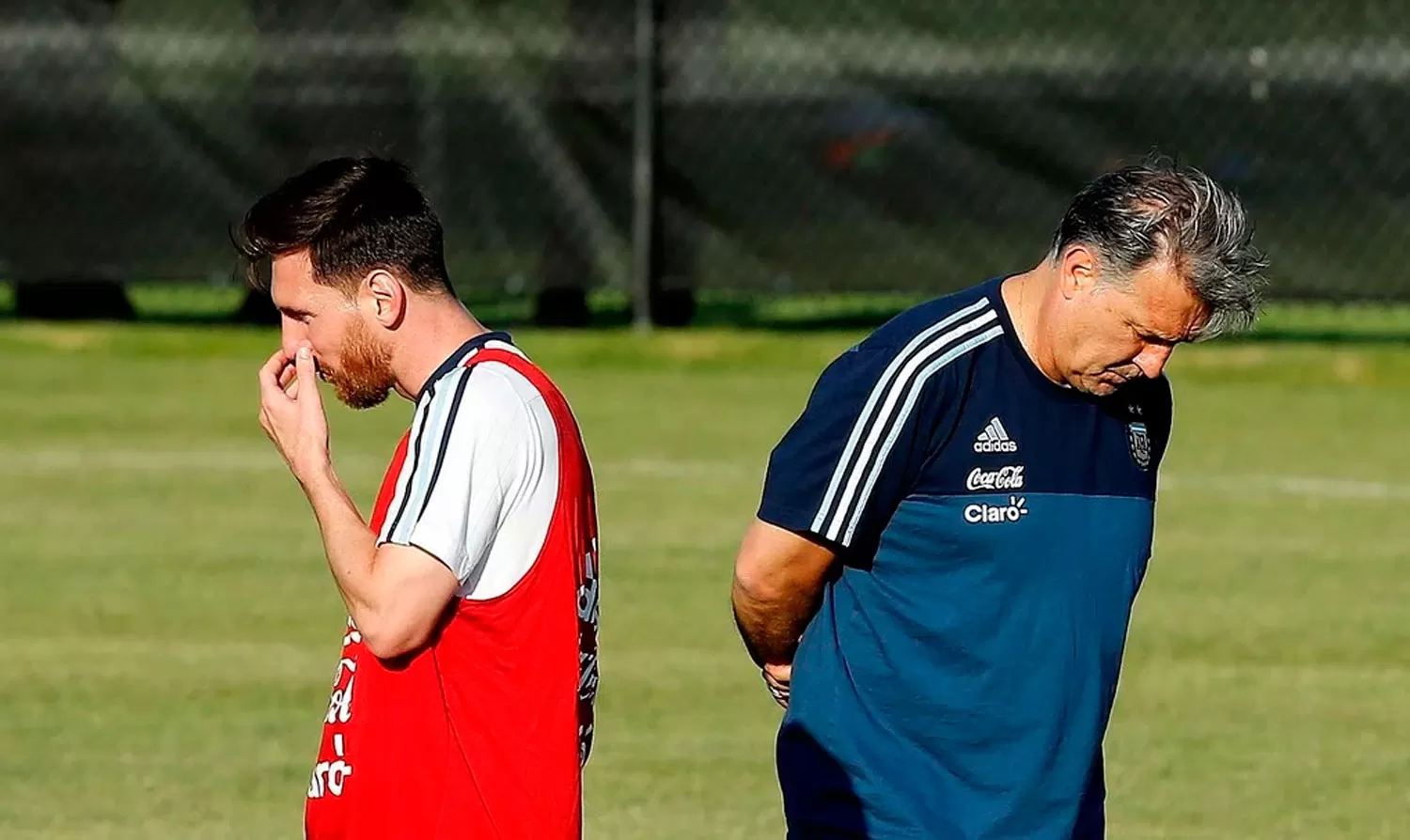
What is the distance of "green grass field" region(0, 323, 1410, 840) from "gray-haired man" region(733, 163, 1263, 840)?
2.69m

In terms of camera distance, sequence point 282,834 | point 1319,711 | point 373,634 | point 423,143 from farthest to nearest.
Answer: point 423,143 < point 1319,711 < point 282,834 < point 373,634

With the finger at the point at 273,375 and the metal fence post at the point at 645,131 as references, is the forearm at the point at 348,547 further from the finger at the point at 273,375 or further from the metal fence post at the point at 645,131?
the metal fence post at the point at 645,131

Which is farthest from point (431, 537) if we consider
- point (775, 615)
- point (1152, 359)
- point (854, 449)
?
point (1152, 359)

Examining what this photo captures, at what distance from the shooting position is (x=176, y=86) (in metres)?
16.7

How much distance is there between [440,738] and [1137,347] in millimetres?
1369

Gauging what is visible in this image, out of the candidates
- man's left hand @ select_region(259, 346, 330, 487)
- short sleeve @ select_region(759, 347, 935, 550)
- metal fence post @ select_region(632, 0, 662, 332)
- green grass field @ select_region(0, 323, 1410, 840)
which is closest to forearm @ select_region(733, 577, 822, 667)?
short sleeve @ select_region(759, 347, 935, 550)

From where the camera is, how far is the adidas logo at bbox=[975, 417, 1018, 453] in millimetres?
4578

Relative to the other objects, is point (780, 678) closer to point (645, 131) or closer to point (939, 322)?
point (939, 322)

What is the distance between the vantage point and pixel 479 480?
4164mm

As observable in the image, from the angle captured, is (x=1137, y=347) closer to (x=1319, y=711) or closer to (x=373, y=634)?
(x=373, y=634)

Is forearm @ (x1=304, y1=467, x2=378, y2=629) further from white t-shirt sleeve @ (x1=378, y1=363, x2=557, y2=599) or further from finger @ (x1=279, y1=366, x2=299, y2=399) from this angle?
finger @ (x1=279, y1=366, x2=299, y2=399)

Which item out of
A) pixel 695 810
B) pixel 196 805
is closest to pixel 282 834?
pixel 196 805

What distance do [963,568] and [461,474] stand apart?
1000 mm

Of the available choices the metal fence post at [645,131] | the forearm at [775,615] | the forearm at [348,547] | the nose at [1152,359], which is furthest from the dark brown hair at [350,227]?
the metal fence post at [645,131]
